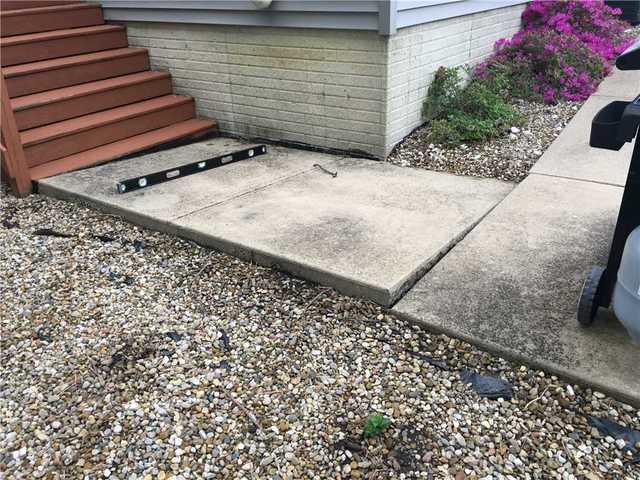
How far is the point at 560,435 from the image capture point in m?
1.84

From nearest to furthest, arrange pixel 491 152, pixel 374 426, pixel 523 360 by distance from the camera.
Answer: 1. pixel 374 426
2. pixel 523 360
3. pixel 491 152

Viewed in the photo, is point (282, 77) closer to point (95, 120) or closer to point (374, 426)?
point (95, 120)

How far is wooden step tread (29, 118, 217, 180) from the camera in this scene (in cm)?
421

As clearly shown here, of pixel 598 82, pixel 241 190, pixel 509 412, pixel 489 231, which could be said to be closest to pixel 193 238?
pixel 241 190

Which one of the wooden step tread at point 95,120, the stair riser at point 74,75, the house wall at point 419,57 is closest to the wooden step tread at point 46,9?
the stair riser at point 74,75

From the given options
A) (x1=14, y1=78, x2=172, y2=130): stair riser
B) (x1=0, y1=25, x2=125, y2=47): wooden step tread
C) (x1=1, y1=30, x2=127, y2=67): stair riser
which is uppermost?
(x1=0, y1=25, x2=125, y2=47): wooden step tread

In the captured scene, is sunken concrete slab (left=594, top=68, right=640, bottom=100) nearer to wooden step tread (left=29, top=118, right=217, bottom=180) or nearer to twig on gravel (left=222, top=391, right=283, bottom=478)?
wooden step tread (left=29, top=118, right=217, bottom=180)

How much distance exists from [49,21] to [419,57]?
3.45 metres

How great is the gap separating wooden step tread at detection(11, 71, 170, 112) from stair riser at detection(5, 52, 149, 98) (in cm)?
4

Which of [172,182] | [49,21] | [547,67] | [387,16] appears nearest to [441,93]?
[387,16]

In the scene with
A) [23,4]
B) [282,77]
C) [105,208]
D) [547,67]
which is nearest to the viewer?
[105,208]

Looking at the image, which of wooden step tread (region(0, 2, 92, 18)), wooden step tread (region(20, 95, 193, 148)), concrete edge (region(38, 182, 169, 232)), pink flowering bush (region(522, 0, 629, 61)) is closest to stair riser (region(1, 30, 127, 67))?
wooden step tread (region(0, 2, 92, 18))

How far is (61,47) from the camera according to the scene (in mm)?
4969

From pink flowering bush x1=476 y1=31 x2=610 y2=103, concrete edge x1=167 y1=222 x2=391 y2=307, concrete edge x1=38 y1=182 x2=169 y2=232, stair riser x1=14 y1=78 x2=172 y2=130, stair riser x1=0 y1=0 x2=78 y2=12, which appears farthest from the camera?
pink flowering bush x1=476 y1=31 x2=610 y2=103
